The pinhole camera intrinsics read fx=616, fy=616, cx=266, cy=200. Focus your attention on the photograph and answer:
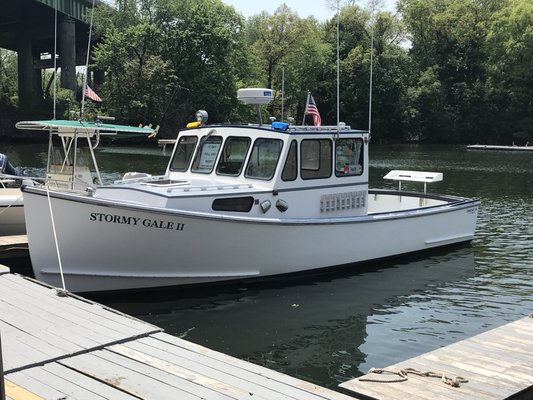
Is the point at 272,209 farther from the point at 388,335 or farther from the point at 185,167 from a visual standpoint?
the point at 388,335

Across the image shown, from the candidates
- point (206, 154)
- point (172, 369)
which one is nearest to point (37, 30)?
point (206, 154)

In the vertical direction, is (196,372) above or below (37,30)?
below

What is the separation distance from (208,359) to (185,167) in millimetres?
6741

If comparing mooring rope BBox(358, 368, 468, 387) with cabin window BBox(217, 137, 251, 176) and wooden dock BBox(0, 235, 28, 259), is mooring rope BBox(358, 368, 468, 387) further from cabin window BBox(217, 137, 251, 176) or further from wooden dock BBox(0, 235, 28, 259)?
wooden dock BBox(0, 235, 28, 259)

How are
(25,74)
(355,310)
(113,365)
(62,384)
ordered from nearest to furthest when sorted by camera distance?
(62,384), (113,365), (355,310), (25,74)

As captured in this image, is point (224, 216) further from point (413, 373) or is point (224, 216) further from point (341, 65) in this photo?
point (341, 65)

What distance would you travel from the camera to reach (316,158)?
11.7 m

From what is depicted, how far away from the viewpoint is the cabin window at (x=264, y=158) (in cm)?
1121

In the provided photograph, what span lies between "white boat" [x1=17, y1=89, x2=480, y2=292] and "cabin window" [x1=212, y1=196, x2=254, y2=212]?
17 millimetres

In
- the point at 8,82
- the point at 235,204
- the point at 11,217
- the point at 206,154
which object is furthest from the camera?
the point at 8,82

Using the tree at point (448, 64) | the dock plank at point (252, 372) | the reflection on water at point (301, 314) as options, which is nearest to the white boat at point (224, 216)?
the reflection on water at point (301, 314)

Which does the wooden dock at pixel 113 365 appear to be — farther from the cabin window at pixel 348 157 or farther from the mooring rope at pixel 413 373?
the cabin window at pixel 348 157

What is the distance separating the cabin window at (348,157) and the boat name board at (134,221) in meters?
3.77

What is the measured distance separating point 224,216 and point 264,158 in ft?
5.95
